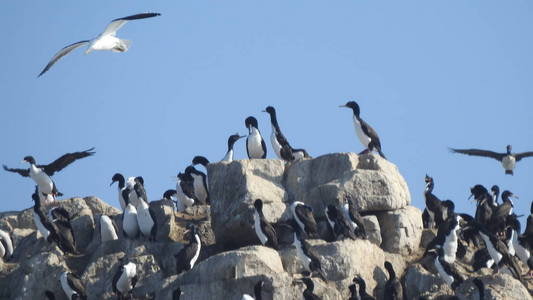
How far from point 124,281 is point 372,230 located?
564 cm

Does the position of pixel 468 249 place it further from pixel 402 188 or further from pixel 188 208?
pixel 188 208

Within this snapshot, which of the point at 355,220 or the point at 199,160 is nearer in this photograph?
the point at 355,220

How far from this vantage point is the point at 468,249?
1489 inches

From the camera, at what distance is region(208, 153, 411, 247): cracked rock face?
3741cm

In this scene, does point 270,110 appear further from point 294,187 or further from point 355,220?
point 355,220

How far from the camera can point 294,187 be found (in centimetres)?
3819

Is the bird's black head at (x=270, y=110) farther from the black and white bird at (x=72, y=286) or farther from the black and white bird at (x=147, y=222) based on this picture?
the black and white bird at (x=72, y=286)

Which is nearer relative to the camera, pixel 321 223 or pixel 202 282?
pixel 202 282

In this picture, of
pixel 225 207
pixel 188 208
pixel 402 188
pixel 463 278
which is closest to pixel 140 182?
pixel 188 208

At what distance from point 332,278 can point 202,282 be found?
109 inches

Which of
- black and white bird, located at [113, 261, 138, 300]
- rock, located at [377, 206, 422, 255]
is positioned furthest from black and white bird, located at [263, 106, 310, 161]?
black and white bird, located at [113, 261, 138, 300]

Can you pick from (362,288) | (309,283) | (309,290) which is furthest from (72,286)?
(362,288)

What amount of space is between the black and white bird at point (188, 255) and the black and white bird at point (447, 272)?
5.21m

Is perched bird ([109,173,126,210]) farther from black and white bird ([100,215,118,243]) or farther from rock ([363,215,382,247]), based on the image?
rock ([363,215,382,247])
